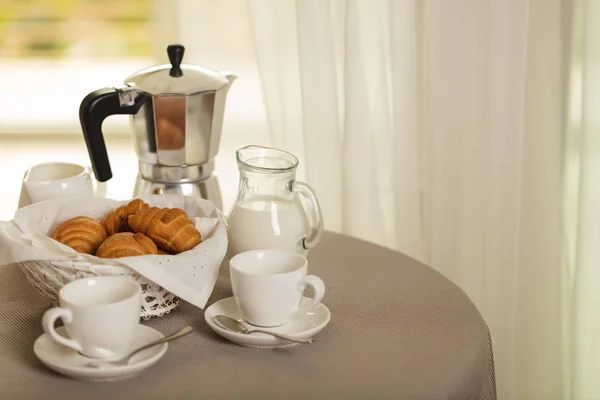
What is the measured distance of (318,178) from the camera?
5.84ft

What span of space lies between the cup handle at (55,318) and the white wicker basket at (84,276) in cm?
8

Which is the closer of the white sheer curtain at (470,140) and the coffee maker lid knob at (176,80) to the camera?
the coffee maker lid knob at (176,80)

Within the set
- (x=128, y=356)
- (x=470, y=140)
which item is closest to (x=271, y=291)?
(x=128, y=356)

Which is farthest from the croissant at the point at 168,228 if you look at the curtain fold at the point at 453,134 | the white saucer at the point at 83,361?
the curtain fold at the point at 453,134

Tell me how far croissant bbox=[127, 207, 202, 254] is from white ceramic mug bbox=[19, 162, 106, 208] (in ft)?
0.60

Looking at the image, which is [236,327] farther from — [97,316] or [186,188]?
[186,188]

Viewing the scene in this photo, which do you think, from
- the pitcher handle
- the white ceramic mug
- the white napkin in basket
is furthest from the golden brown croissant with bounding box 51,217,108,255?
the pitcher handle

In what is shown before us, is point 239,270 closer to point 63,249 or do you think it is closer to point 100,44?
point 63,249

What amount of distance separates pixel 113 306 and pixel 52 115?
58.4 inches

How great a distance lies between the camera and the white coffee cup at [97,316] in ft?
2.48

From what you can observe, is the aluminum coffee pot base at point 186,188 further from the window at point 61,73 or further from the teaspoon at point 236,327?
the window at point 61,73

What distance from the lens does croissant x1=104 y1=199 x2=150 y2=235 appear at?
3.18 feet

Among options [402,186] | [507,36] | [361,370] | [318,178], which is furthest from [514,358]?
[361,370]

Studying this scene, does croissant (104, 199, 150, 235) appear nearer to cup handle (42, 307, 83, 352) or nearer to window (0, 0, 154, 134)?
cup handle (42, 307, 83, 352)
